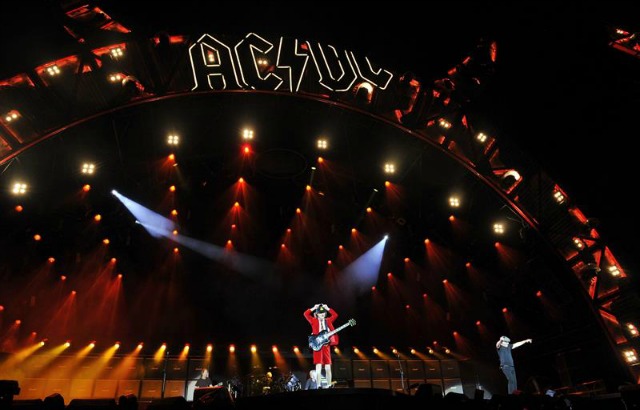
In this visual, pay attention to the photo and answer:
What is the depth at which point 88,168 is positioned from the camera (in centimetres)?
1397

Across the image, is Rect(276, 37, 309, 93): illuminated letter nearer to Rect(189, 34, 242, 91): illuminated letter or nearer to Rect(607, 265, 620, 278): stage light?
Rect(189, 34, 242, 91): illuminated letter

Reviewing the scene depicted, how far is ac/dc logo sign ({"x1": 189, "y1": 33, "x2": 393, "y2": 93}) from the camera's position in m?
11.6

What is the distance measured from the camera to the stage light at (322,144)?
49.1ft

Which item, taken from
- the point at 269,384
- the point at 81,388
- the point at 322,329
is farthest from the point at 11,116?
the point at 81,388

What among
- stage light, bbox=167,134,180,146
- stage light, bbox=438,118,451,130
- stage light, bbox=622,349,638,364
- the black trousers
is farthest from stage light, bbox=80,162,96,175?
stage light, bbox=622,349,638,364

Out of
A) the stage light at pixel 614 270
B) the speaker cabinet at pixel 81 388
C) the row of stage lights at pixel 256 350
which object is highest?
the stage light at pixel 614 270

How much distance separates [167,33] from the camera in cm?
1071

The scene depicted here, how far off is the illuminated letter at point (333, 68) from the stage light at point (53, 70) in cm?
709

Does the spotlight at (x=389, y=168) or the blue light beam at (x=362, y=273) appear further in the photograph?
the blue light beam at (x=362, y=273)

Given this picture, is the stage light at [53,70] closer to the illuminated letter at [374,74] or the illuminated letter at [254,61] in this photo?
Answer: the illuminated letter at [254,61]

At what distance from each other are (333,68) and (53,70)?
26.2 feet

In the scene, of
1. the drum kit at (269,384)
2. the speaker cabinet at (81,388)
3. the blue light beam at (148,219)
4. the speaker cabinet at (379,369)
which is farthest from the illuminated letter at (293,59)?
the speaker cabinet at (81,388)

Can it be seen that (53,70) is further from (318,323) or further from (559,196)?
(559,196)

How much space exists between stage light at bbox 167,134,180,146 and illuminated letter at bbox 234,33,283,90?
4136 millimetres
